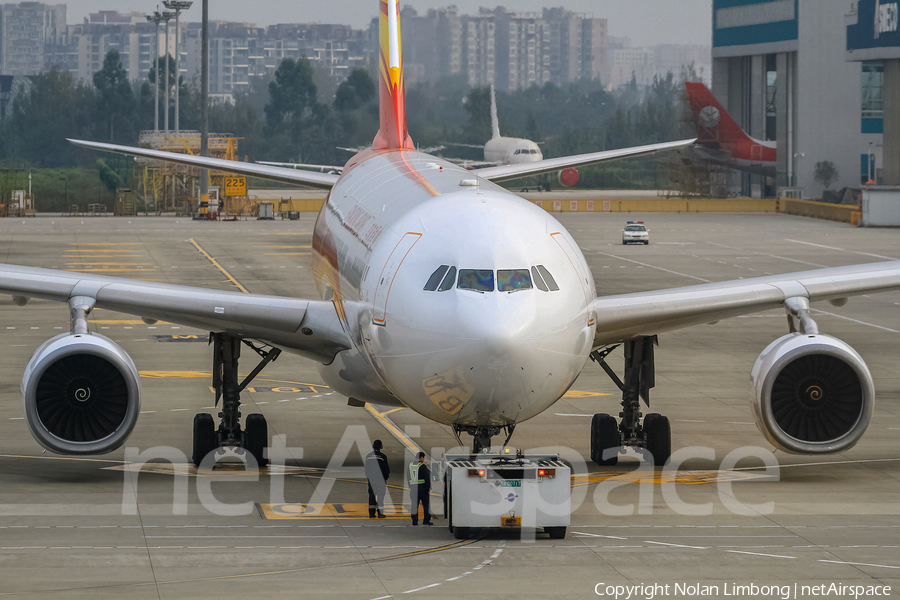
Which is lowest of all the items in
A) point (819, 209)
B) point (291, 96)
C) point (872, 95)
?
point (819, 209)

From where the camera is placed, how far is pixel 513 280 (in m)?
16.9

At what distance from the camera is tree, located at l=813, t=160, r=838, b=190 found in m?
115

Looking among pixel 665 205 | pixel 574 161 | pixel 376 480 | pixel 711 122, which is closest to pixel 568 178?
pixel 711 122

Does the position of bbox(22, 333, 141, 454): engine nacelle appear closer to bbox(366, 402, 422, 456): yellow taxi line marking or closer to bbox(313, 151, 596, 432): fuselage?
bbox(313, 151, 596, 432): fuselage

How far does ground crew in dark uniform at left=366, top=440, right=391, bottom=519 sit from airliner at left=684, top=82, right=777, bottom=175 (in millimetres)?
104444

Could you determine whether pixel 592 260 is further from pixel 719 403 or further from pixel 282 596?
pixel 282 596

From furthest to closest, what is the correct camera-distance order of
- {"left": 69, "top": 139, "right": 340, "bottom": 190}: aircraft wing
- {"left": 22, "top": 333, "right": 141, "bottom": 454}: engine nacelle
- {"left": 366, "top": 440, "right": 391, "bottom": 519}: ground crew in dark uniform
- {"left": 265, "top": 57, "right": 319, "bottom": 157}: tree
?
1. {"left": 265, "top": 57, "right": 319, "bottom": 157}: tree
2. {"left": 69, "top": 139, "right": 340, "bottom": 190}: aircraft wing
3. {"left": 22, "top": 333, "right": 141, "bottom": 454}: engine nacelle
4. {"left": 366, "top": 440, "right": 391, "bottom": 519}: ground crew in dark uniform

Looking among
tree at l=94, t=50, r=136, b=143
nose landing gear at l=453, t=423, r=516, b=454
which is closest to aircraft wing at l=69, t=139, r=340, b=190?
nose landing gear at l=453, t=423, r=516, b=454

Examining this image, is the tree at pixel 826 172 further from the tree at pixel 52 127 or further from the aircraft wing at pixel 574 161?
the tree at pixel 52 127

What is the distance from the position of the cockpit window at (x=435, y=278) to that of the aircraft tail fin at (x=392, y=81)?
1381 cm

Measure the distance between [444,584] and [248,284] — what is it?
41514mm

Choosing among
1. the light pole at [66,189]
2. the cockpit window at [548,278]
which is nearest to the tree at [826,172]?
the light pole at [66,189]

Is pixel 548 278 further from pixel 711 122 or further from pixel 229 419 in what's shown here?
pixel 711 122

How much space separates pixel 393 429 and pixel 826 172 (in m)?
96.1
